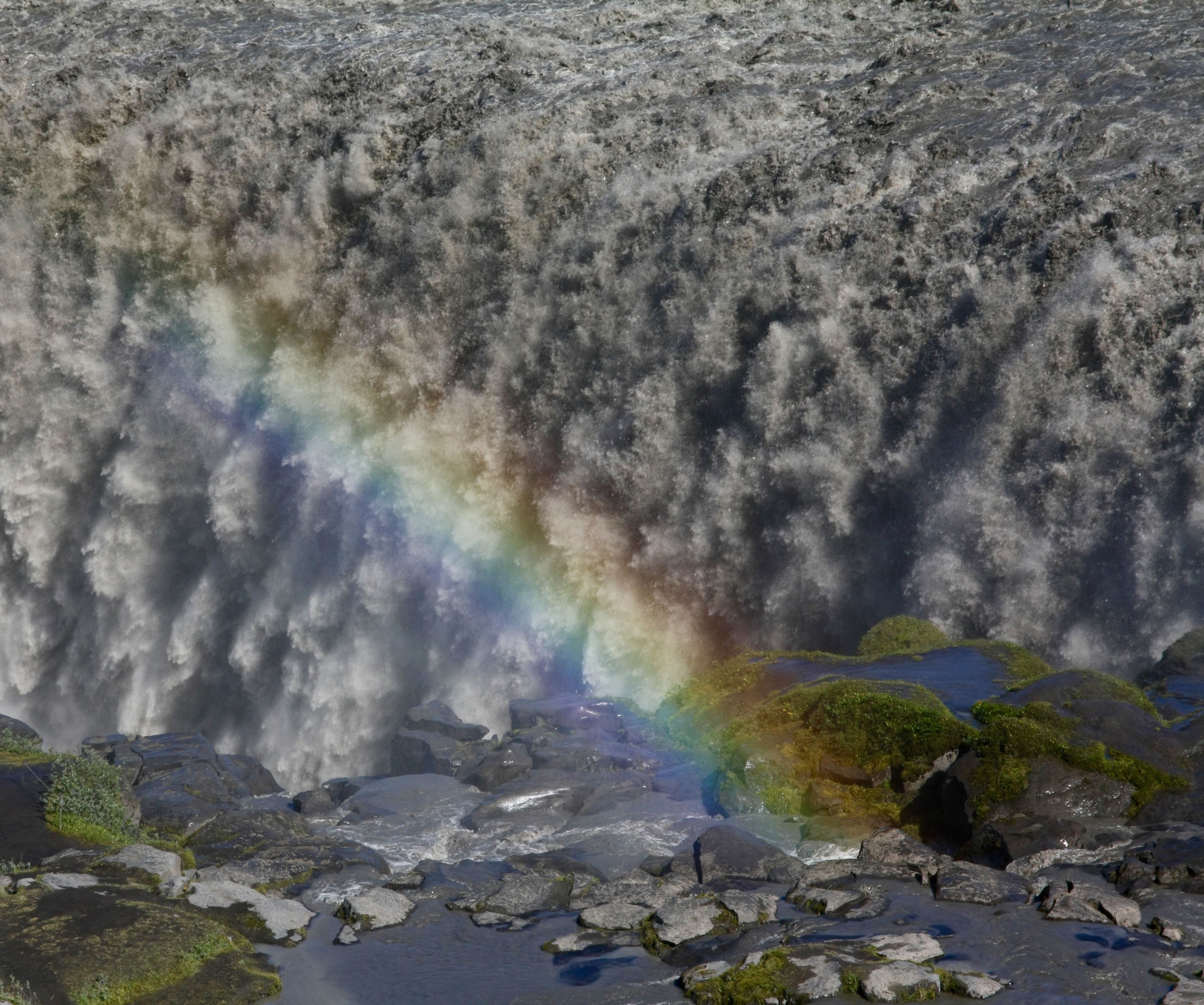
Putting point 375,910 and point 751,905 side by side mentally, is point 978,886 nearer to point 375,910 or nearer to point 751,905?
point 751,905

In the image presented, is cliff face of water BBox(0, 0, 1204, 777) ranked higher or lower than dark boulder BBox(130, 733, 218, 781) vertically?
higher

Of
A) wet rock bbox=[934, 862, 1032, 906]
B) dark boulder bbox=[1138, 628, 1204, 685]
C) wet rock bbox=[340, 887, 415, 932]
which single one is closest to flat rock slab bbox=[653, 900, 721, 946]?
→ wet rock bbox=[934, 862, 1032, 906]

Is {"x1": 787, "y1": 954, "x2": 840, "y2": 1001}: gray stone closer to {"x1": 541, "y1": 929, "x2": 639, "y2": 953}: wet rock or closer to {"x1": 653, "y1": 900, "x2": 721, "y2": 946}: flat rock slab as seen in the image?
{"x1": 653, "y1": 900, "x2": 721, "y2": 946}: flat rock slab

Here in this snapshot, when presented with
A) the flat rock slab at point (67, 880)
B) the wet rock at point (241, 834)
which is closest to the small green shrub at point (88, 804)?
the wet rock at point (241, 834)

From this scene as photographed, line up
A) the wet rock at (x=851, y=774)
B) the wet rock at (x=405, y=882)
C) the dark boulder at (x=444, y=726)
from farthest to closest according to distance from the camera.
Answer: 1. the dark boulder at (x=444, y=726)
2. the wet rock at (x=851, y=774)
3. the wet rock at (x=405, y=882)

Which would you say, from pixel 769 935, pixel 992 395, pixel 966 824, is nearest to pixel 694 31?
pixel 992 395

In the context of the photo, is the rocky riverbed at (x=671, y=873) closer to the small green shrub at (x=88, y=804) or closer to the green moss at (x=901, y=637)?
the small green shrub at (x=88, y=804)

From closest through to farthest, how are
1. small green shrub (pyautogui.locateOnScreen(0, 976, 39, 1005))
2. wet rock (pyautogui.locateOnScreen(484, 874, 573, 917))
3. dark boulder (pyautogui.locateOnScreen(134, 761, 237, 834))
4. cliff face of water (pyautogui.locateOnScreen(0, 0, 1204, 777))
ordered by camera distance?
small green shrub (pyautogui.locateOnScreen(0, 976, 39, 1005)) < wet rock (pyautogui.locateOnScreen(484, 874, 573, 917)) < dark boulder (pyautogui.locateOnScreen(134, 761, 237, 834)) < cliff face of water (pyautogui.locateOnScreen(0, 0, 1204, 777))
